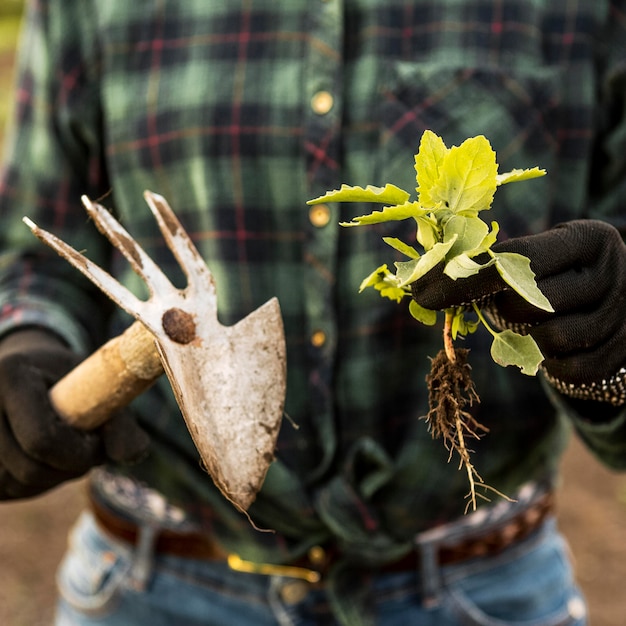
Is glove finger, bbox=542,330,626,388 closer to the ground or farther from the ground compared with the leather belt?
farther from the ground

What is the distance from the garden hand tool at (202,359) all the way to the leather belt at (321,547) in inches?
29.2

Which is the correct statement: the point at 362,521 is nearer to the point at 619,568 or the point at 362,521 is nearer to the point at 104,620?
the point at 104,620

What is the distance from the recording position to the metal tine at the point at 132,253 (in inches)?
61.9

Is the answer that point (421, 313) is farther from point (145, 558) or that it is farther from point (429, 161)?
point (145, 558)

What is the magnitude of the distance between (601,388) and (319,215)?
0.78 metres

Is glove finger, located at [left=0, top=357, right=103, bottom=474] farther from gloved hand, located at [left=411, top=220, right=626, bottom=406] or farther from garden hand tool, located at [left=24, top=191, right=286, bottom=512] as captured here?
gloved hand, located at [left=411, top=220, right=626, bottom=406]

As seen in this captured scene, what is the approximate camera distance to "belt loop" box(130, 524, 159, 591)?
230 centimetres

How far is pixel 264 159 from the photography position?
2051 mm

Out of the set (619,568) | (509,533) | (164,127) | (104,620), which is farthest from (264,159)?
(619,568)

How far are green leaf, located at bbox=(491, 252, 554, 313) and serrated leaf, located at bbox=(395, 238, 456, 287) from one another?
0.25 ft

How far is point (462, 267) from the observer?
1.30 metres

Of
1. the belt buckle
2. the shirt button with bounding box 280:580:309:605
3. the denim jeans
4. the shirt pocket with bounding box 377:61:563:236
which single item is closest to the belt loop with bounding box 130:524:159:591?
the denim jeans

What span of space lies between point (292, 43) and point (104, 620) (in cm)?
159

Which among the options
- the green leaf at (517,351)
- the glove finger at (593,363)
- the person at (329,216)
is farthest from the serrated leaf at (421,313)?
the person at (329,216)
